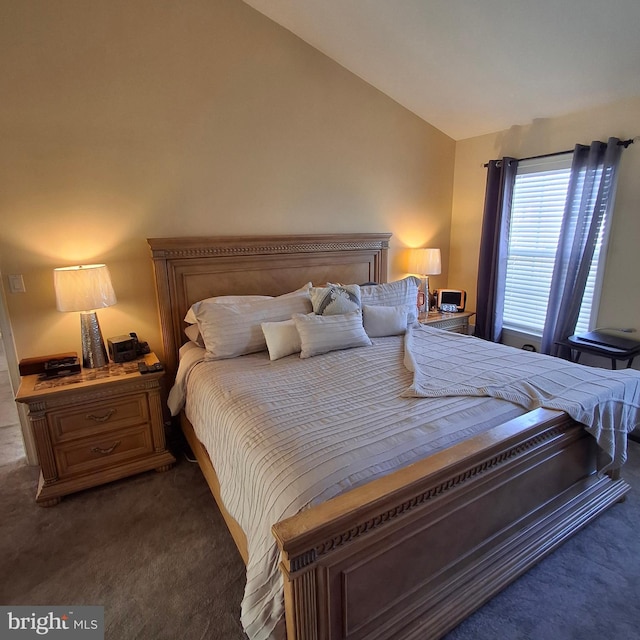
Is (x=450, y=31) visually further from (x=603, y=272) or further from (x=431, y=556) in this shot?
(x=431, y=556)

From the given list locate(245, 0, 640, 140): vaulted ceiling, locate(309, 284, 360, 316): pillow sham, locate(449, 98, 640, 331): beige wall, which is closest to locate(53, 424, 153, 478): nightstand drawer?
locate(309, 284, 360, 316): pillow sham

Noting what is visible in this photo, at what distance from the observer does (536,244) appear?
11.0 feet

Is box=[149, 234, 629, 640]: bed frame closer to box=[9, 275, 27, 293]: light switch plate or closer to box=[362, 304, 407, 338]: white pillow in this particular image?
box=[362, 304, 407, 338]: white pillow

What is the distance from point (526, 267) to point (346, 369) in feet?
7.33

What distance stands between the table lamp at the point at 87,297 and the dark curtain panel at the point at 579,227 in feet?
10.6

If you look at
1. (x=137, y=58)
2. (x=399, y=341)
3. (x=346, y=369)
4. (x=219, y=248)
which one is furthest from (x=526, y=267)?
(x=137, y=58)

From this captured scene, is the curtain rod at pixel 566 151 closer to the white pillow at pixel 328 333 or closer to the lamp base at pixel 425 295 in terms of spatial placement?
the lamp base at pixel 425 295

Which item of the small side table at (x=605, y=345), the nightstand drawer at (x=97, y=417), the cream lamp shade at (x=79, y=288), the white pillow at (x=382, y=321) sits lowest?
the nightstand drawer at (x=97, y=417)

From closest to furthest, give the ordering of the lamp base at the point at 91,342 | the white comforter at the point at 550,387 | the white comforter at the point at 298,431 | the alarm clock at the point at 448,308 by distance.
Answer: the white comforter at the point at 298,431 < the white comforter at the point at 550,387 < the lamp base at the point at 91,342 < the alarm clock at the point at 448,308

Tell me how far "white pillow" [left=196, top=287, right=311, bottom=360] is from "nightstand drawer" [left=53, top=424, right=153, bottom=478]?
685mm

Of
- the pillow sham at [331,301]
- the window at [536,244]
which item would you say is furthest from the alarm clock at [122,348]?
the window at [536,244]

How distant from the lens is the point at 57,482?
7.30 feet

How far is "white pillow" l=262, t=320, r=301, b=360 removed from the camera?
94.5 inches

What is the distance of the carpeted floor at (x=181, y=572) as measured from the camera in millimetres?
1512
